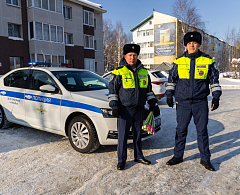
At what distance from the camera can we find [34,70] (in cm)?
495

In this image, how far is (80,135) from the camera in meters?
3.96

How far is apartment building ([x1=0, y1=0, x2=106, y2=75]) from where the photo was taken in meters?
18.4

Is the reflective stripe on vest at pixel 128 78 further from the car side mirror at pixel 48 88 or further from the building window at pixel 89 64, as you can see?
the building window at pixel 89 64

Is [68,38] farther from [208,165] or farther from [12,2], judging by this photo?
[208,165]

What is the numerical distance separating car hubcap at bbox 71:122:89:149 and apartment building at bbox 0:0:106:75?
16.7 meters

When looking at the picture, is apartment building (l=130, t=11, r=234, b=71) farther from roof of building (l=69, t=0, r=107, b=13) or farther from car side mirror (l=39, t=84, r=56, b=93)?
car side mirror (l=39, t=84, r=56, b=93)

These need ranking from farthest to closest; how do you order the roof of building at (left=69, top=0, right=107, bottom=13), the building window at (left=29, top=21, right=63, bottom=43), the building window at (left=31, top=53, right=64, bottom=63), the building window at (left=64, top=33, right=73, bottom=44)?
the roof of building at (left=69, top=0, right=107, bottom=13) → the building window at (left=64, top=33, right=73, bottom=44) → the building window at (left=31, top=53, right=64, bottom=63) → the building window at (left=29, top=21, right=63, bottom=43)

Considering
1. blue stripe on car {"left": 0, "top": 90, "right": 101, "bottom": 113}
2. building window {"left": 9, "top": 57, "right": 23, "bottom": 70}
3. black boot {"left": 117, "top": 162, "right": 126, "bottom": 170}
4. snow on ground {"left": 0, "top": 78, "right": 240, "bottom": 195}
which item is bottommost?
snow on ground {"left": 0, "top": 78, "right": 240, "bottom": 195}

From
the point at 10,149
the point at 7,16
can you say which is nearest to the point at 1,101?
the point at 10,149

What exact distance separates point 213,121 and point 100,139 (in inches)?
155

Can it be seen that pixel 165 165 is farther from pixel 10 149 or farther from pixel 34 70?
pixel 34 70

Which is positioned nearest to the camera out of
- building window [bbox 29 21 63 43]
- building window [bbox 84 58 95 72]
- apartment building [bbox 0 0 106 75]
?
Result: apartment building [bbox 0 0 106 75]

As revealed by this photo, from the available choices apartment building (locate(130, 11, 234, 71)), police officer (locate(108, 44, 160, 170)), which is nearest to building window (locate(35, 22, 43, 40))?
apartment building (locate(130, 11, 234, 71))

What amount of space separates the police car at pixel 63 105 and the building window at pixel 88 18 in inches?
863
